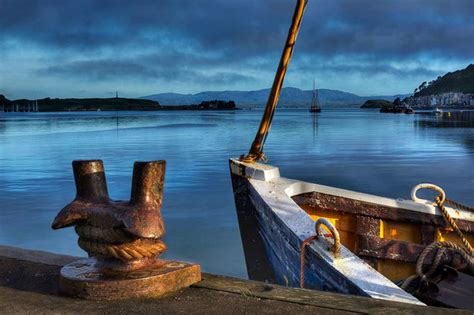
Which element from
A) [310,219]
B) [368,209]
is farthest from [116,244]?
[368,209]

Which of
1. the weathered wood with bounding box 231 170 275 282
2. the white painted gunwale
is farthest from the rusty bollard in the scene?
the weathered wood with bounding box 231 170 275 282

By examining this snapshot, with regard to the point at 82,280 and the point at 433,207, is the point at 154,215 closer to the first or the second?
the point at 82,280

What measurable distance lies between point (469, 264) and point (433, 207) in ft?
4.31

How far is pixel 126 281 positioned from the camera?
9.46ft

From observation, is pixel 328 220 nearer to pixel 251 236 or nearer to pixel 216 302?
pixel 251 236

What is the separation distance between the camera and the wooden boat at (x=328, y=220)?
519cm

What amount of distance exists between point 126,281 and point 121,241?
0.77 feet

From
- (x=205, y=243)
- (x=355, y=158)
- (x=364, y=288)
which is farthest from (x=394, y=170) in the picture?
(x=364, y=288)

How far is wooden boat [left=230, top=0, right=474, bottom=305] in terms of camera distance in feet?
17.0

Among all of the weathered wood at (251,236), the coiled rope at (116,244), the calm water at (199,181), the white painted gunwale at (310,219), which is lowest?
the calm water at (199,181)

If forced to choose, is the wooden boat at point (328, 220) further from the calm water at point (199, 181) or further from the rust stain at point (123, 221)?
the calm water at point (199, 181)

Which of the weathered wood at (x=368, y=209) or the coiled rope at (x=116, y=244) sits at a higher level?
the coiled rope at (x=116, y=244)

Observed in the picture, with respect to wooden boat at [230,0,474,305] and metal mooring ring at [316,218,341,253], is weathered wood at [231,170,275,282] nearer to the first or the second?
wooden boat at [230,0,474,305]

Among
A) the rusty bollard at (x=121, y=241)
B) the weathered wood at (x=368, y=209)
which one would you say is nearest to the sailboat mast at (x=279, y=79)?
the weathered wood at (x=368, y=209)
